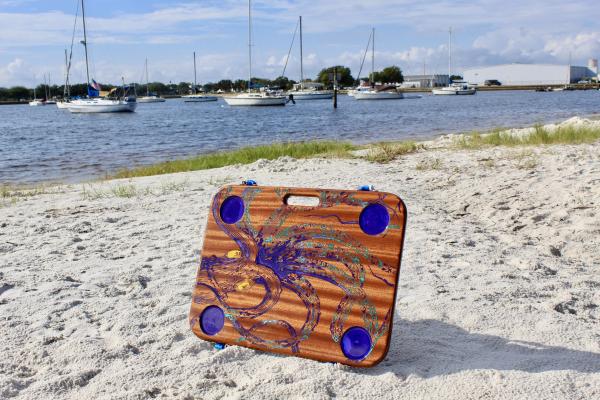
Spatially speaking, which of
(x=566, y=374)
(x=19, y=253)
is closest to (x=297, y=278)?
(x=566, y=374)

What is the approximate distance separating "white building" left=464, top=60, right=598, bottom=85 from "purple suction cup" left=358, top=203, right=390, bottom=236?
489ft

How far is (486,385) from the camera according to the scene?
2.68 m

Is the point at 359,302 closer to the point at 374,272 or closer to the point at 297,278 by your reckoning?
the point at 374,272

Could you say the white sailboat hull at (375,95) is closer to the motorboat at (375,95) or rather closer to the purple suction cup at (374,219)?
the motorboat at (375,95)

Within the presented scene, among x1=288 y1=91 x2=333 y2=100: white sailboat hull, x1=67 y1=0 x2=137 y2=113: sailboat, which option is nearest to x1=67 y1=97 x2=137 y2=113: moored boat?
x1=67 y1=0 x2=137 y2=113: sailboat

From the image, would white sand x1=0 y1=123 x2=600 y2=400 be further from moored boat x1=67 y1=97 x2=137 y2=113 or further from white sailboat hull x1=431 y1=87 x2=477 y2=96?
white sailboat hull x1=431 y1=87 x2=477 y2=96

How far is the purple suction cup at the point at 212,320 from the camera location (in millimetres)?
3129

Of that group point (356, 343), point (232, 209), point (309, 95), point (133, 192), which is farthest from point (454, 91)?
point (356, 343)

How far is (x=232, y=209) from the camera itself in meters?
3.23

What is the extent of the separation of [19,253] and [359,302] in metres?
3.83

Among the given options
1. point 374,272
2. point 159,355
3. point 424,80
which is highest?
point 424,80

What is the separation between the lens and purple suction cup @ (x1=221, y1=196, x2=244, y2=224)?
10.5 feet

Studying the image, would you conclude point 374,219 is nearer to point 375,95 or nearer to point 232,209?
point 232,209

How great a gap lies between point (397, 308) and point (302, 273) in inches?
40.0
